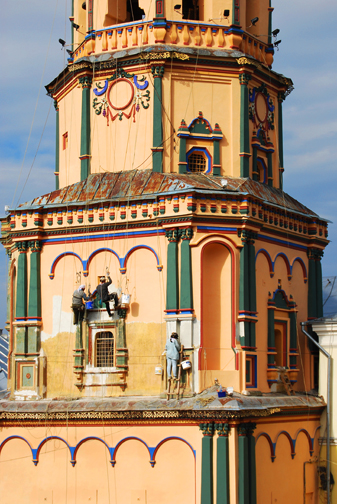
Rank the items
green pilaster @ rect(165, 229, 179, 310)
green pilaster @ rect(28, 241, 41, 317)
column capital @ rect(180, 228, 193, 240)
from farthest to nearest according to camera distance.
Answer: green pilaster @ rect(28, 241, 41, 317) → column capital @ rect(180, 228, 193, 240) → green pilaster @ rect(165, 229, 179, 310)

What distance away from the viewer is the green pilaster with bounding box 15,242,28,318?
3069 cm

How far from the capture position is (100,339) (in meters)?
29.8

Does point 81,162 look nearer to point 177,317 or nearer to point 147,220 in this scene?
point 147,220

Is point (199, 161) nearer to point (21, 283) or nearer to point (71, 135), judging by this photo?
point (71, 135)

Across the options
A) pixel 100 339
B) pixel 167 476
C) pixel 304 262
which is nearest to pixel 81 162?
pixel 100 339

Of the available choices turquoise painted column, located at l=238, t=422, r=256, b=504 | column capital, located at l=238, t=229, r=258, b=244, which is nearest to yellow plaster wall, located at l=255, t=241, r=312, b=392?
column capital, located at l=238, t=229, r=258, b=244

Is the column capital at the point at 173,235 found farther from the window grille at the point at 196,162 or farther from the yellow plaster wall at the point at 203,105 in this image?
the window grille at the point at 196,162

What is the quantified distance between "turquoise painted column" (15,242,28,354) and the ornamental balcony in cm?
804

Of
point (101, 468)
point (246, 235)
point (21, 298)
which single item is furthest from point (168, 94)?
point (101, 468)

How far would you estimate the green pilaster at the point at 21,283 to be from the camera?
30.7 m

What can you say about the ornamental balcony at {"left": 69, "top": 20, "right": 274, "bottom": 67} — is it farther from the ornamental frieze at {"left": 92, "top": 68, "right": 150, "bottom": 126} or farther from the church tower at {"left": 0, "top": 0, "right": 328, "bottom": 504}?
the ornamental frieze at {"left": 92, "top": 68, "right": 150, "bottom": 126}

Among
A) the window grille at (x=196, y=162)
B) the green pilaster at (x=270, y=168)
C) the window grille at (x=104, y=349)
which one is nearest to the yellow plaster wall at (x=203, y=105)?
the window grille at (x=196, y=162)

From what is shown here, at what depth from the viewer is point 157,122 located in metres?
31.1

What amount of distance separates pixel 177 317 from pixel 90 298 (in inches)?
136
